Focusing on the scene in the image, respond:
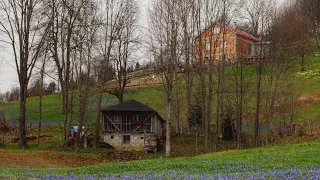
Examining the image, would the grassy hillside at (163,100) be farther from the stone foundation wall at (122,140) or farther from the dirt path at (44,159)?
the dirt path at (44,159)

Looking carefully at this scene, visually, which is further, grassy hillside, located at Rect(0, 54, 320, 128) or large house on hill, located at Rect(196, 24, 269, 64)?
grassy hillside, located at Rect(0, 54, 320, 128)

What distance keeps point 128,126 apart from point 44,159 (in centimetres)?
1446

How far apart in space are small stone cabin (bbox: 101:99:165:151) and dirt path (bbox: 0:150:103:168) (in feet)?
32.0

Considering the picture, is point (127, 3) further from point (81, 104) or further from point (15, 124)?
point (15, 124)

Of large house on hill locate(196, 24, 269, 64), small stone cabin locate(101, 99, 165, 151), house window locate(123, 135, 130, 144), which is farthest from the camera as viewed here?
house window locate(123, 135, 130, 144)

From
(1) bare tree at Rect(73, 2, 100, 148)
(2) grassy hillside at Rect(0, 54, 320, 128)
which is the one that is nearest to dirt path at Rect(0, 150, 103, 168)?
(1) bare tree at Rect(73, 2, 100, 148)

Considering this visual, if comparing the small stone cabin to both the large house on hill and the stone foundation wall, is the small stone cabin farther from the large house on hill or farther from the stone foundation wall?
the large house on hill

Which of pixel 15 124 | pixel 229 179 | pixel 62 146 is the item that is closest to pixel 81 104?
pixel 62 146

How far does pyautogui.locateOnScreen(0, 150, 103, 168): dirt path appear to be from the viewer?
87.8ft

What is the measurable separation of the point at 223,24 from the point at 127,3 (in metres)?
12.3

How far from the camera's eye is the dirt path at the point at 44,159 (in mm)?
26766

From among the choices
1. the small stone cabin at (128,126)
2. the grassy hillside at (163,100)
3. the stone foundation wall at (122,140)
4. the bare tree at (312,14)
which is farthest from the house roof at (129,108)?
the bare tree at (312,14)

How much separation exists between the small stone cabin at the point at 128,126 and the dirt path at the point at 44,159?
9.75 metres

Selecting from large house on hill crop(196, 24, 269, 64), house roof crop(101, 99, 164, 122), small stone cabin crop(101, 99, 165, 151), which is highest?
large house on hill crop(196, 24, 269, 64)
